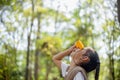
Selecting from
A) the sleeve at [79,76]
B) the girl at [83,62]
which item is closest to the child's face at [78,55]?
the girl at [83,62]

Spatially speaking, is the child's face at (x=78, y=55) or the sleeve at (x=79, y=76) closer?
the sleeve at (x=79, y=76)

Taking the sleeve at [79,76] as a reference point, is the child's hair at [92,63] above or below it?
above

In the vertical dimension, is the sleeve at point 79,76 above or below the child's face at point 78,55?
below

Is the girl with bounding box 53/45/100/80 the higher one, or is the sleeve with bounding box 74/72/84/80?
the girl with bounding box 53/45/100/80

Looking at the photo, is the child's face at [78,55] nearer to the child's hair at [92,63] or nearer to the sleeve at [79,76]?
the child's hair at [92,63]

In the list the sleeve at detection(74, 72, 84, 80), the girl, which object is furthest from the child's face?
the sleeve at detection(74, 72, 84, 80)

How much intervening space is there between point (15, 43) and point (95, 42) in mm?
8633

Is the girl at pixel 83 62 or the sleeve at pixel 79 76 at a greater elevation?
the girl at pixel 83 62

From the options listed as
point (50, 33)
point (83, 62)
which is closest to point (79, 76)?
point (83, 62)

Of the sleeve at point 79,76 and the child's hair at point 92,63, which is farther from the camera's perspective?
the child's hair at point 92,63

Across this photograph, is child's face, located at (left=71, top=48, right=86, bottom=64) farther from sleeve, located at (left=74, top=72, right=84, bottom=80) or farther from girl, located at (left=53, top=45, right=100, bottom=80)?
sleeve, located at (left=74, top=72, right=84, bottom=80)

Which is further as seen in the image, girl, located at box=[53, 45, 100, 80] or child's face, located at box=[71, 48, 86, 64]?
child's face, located at box=[71, 48, 86, 64]

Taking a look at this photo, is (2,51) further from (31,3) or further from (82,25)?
(82,25)

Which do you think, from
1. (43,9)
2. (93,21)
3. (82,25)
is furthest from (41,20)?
(93,21)
